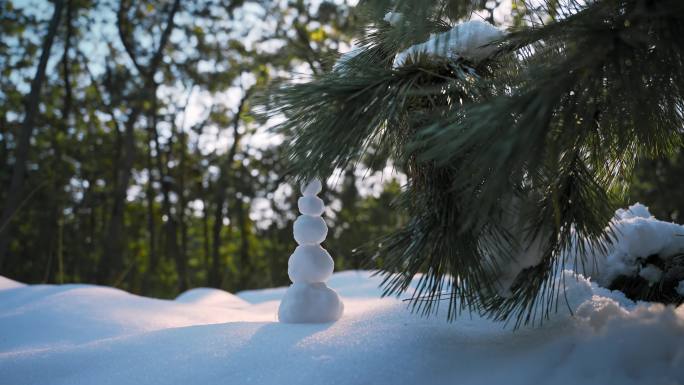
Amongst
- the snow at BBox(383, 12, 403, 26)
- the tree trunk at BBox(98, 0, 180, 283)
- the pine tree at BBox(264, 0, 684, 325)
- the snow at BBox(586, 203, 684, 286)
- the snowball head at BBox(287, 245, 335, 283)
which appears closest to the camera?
the pine tree at BBox(264, 0, 684, 325)

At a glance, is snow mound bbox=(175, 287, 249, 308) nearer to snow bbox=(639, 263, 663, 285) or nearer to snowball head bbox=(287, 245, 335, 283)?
snowball head bbox=(287, 245, 335, 283)

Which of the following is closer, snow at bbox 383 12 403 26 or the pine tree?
the pine tree

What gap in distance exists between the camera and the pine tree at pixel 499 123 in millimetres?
969

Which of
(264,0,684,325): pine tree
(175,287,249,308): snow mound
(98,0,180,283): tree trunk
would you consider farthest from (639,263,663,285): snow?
(98,0,180,283): tree trunk

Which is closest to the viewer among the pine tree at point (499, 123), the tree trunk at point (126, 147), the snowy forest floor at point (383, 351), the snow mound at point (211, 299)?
the pine tree at point (499, 123)

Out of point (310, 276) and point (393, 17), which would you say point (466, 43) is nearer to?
point (393, 17)

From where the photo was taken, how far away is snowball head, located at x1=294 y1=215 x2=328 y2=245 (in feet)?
5.71

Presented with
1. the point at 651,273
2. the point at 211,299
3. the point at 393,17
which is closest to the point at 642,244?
the point at 651,273

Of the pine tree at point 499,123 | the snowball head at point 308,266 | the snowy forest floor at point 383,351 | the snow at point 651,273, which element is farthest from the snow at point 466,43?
the snow at point 651,273

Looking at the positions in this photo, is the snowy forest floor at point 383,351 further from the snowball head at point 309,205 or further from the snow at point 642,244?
the snowball head at point 309,205

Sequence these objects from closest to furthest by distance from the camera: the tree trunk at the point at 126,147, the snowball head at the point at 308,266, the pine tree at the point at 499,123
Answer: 1. the pine tree at the point at 499,123
2. the snowball head at the point at 308,266
3. the tree trunk at the point at 126,147

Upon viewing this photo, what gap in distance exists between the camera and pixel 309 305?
1.64 m

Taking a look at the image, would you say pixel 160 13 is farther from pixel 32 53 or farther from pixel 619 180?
pixel 619 180

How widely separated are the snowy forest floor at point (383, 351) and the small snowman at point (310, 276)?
77 millimetres
